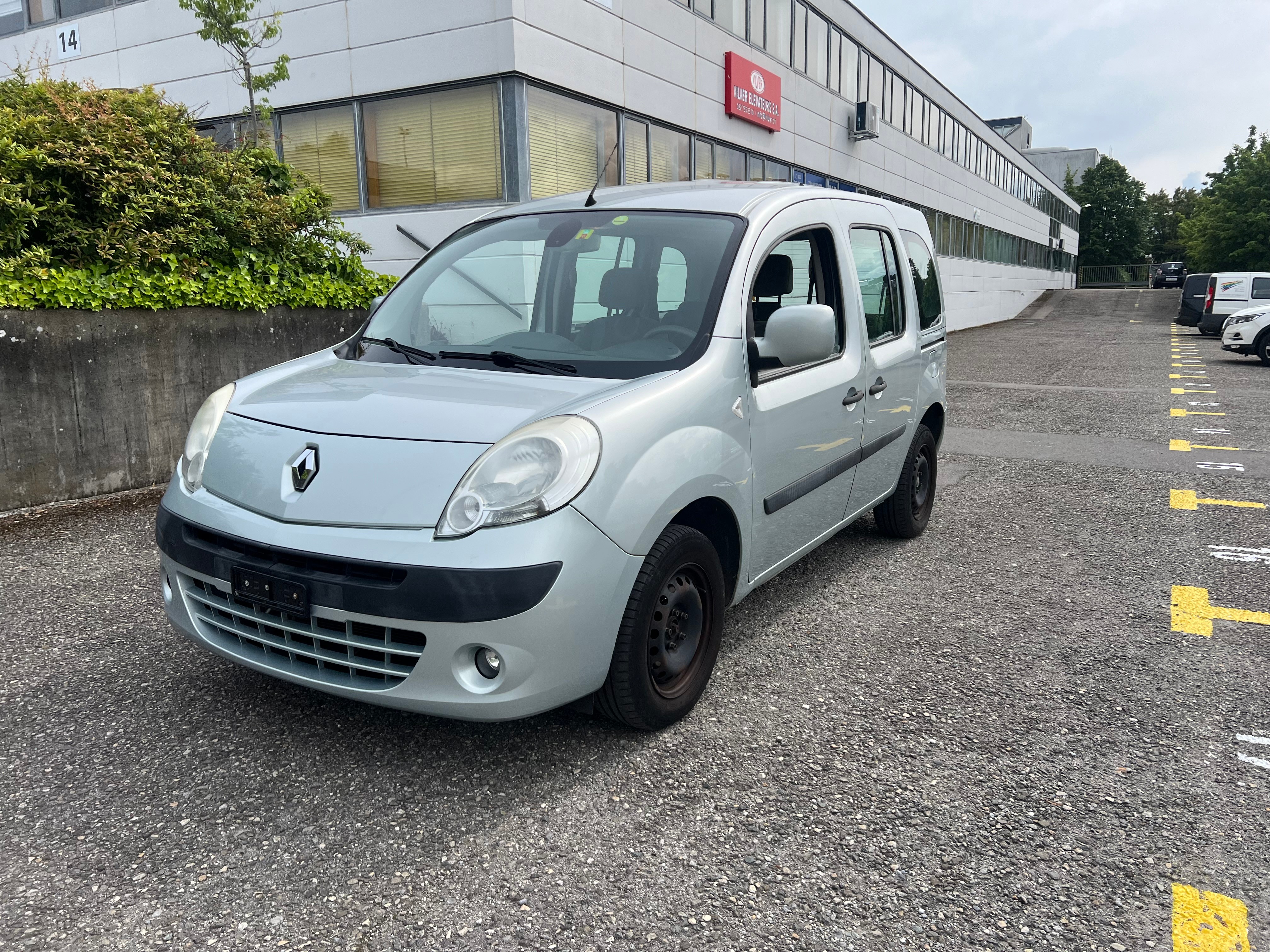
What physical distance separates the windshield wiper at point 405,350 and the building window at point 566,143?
822 centimetres

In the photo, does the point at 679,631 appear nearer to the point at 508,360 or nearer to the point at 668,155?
the point at 508,360

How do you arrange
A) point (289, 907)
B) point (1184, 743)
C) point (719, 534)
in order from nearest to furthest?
point (289, 907)
point (1184, 743)
point (719, 534)

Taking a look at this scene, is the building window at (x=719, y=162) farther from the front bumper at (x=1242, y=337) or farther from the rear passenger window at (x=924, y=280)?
the rear passenger window at (x=924, y=280)

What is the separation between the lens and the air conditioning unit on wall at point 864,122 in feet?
74.5

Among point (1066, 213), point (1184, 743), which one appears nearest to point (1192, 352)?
point (1184, 743)

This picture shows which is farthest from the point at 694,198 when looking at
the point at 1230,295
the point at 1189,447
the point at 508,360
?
the point at 1230,295

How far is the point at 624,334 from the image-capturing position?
3201 millimetres

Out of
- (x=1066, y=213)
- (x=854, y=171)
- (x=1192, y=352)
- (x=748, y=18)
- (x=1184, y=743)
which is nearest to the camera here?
(x=1184, y=743)

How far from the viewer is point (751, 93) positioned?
17.0 metres

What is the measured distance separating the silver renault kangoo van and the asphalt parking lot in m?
0.33

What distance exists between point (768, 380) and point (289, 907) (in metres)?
2.20

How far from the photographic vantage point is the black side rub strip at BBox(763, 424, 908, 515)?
3.44 metres

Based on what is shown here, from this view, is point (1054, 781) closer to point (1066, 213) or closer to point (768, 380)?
point (768, 380)

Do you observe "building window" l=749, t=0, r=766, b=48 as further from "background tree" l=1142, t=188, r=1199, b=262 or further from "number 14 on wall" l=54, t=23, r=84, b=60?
"background tree" l=1142, t=188, r=1199, b=262
